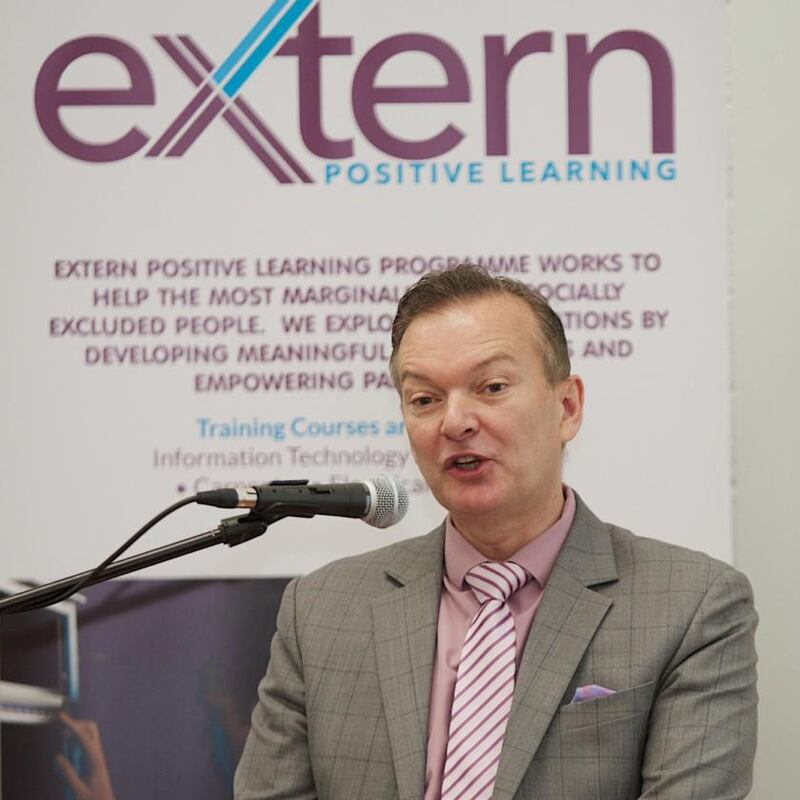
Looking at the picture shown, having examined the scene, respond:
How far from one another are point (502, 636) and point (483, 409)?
44 cm

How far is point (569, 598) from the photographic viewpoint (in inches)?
88.4

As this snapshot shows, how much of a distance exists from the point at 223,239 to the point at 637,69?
3.67ft

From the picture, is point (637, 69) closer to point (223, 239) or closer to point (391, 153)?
point (391, 153)

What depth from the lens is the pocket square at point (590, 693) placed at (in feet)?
6.99

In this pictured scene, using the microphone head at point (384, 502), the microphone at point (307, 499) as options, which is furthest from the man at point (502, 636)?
the microphone at point (307, 499)

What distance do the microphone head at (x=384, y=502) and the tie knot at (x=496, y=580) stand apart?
0.37m

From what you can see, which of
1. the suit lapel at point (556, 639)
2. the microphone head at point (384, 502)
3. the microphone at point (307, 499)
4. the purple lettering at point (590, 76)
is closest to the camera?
the microphone at point (307, 499)

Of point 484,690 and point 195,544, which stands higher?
point 195,544

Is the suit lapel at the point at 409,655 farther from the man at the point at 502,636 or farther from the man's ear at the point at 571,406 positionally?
the man's ear at the point at 571,406

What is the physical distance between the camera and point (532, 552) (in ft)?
7.67

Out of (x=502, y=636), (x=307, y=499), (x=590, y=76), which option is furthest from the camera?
(x=590, y=76)

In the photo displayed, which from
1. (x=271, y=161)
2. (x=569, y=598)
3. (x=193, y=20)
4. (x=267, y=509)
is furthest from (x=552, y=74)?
(x=267, y=509)

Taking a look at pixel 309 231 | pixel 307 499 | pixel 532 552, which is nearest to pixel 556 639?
pixel 532 552

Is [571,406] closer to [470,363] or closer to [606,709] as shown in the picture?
[470,363]
